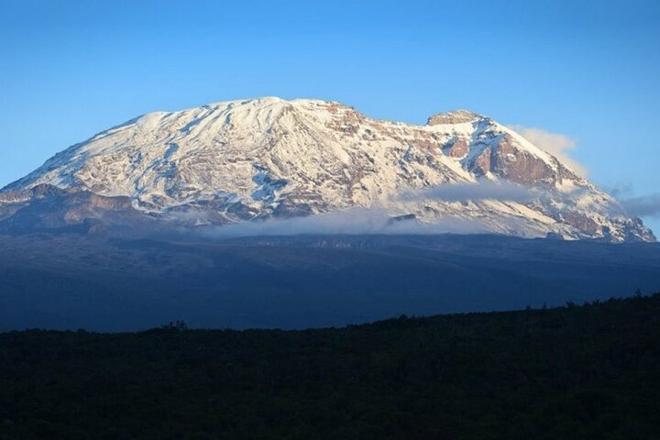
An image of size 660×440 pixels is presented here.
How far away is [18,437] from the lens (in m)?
38.0

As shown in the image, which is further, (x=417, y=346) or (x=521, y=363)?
(x=417, y=346)

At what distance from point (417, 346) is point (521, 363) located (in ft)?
17.2

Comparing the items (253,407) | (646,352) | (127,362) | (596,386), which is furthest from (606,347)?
(127,362)

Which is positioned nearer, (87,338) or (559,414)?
(559,414)

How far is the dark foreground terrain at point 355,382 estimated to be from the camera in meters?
39.5

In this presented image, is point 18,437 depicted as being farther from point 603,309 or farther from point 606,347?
point 603,309

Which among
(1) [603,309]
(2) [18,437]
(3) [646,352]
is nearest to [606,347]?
(3) [646,352]

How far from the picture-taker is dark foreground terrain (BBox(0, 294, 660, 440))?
1556 inches

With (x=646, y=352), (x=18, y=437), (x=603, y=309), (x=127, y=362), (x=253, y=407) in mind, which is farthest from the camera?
(x=603, y=309)

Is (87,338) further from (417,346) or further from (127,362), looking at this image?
(417,346)

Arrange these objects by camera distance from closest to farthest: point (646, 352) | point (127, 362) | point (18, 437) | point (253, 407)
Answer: point (18, 437)
point (253, 407)
point (646, 352)
point (127, 362)

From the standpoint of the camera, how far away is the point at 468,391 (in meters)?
43.1

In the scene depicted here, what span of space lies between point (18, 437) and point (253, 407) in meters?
7.28

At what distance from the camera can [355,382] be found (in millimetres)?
44812
